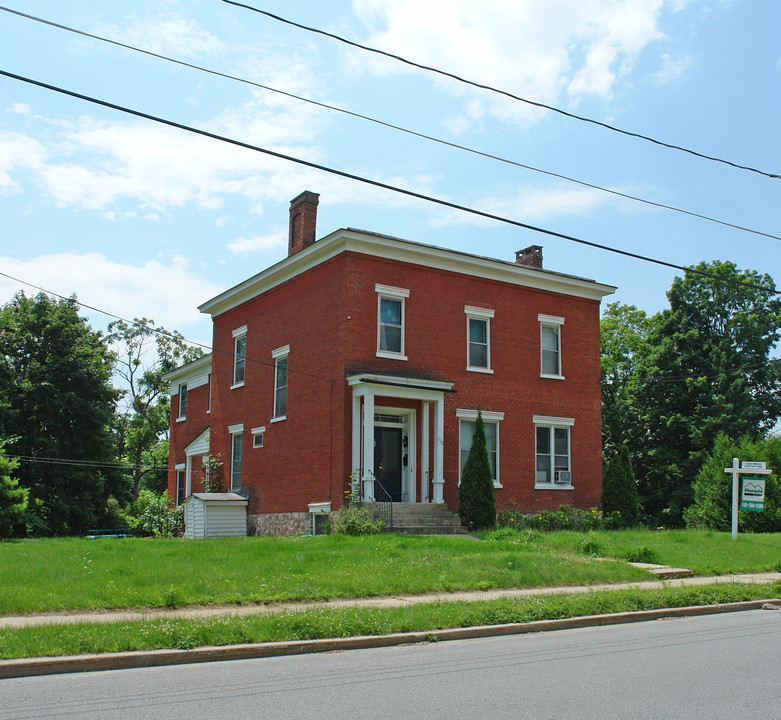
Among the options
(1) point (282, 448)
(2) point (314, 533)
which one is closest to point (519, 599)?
(2) point (314, 533)

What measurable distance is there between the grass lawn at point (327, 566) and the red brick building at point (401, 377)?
15.1 ft

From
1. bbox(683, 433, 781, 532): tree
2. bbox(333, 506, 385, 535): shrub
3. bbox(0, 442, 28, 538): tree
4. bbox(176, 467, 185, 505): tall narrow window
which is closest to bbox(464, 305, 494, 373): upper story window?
bbox(333, 506, 385, 535): shrub

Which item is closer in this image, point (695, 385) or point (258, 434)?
point (258, 434)

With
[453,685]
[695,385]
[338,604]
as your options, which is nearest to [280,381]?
[338,604]

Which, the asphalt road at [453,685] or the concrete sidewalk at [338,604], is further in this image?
the concrete sidewalk at [338,604]

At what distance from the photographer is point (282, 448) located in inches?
1038

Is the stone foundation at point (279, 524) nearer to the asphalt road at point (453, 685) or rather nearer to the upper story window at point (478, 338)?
the upper story window at point (478, 338)

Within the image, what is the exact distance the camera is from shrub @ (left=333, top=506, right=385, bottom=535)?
69.5 feet

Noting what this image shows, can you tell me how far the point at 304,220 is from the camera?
2734 cm

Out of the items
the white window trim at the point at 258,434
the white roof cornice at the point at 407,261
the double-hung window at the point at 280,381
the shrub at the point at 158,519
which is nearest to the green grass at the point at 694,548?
the white roof cornice at the point at 407,261

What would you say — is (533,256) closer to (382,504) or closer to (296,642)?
(382,504)

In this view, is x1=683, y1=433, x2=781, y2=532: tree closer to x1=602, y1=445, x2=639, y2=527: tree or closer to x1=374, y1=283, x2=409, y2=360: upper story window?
x1=602, y1=445, x2=639, y2=527: tree

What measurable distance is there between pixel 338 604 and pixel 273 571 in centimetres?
228

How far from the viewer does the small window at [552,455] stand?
1065 inches
